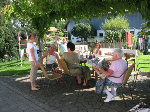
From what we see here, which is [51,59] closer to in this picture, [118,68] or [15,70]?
[118,68]

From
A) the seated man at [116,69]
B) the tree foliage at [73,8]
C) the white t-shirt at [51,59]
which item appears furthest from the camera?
the white t-shirt at [51,59]

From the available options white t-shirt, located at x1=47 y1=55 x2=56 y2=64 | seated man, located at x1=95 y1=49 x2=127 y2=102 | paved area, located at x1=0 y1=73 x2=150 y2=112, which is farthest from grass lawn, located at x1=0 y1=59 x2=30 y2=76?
seated man, located at x1=95 y1=49 x2=127 y2=102

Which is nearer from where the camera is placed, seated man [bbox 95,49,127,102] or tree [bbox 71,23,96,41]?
seated man [bbox 95,49,127,102]

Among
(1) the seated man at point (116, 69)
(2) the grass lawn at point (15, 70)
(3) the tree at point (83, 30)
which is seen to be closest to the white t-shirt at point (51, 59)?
(2) the grass lawn at point (15, 70)

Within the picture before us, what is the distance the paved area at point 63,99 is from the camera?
13.6 feet

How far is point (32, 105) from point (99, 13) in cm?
371

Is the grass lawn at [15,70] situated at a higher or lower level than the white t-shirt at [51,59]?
lower

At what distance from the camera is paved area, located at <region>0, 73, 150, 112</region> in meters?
4.16

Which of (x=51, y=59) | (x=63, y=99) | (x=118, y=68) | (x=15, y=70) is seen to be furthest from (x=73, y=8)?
(x=15, y=70)

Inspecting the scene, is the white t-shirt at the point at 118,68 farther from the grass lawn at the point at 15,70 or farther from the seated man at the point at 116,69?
the grass lawn at the point at 15,70

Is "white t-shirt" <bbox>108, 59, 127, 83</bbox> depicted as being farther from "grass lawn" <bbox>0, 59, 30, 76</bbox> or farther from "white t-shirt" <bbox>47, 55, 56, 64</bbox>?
"grass lawn" <bbox>0, 59, 30, 76</bbox>

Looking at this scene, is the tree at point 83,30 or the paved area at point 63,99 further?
the tree at point 83,30

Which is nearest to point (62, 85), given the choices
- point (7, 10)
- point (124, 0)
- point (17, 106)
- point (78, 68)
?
point (78, 68)

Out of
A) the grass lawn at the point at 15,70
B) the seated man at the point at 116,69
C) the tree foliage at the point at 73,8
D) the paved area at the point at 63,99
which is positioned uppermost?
the tree foliage at the point at 73,8
